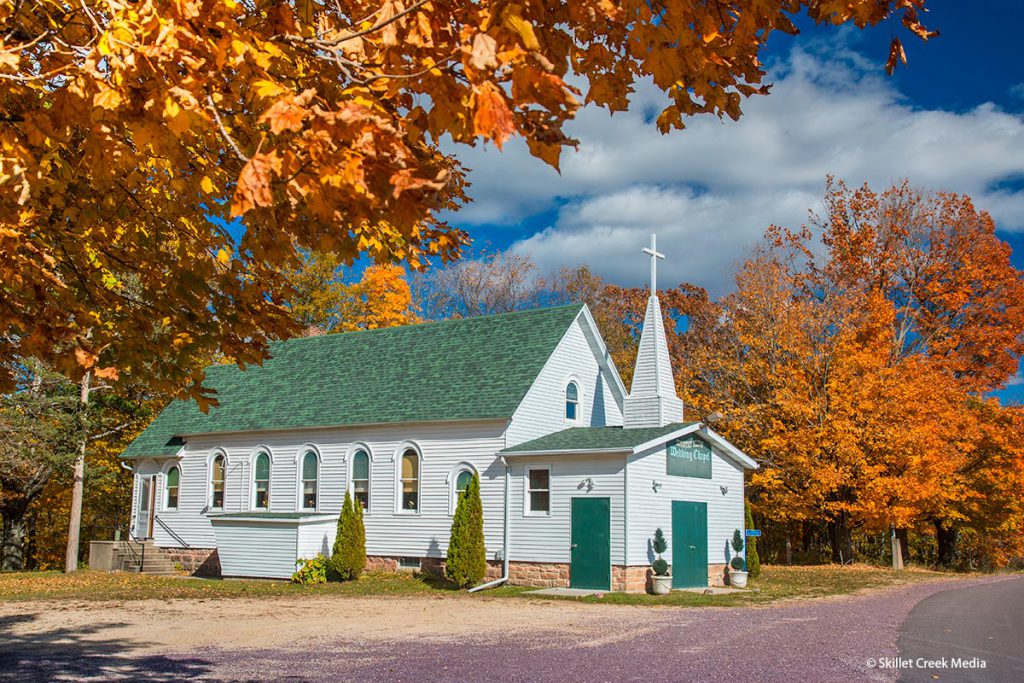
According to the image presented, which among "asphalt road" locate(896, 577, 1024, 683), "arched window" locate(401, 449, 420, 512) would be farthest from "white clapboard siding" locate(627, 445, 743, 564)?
"arched window" locate(401, 449, 420, 512)

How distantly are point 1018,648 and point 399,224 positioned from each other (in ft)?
38.5

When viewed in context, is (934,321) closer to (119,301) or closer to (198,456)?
(198,456)

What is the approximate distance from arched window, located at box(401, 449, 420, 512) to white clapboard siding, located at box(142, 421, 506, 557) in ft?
0.82

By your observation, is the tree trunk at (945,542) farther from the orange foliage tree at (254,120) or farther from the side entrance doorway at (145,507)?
the orange foliage tree at (254,120)

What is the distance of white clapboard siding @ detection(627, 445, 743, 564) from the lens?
2091 centimetres

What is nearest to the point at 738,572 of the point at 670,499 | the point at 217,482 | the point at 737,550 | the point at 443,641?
the point at 737,550

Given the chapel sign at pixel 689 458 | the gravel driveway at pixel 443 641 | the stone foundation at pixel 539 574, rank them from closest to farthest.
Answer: the gravel driveway at pixel 443 641
the stone foundation at pixel 539 574
the chapel sign at pixel 689 458

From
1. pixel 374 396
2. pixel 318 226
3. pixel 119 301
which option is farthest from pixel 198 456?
pixel 318 226

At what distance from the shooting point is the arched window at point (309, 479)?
26344 millimetres

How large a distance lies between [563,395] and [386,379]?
17.5ft

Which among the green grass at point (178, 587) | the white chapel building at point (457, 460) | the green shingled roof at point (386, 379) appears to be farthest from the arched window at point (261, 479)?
the green grass at point (178, 587)

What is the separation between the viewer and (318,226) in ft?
17.5

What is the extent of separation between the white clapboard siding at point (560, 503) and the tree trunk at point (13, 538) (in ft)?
71.6

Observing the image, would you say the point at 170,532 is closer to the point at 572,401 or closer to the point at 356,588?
the point at 356,588
